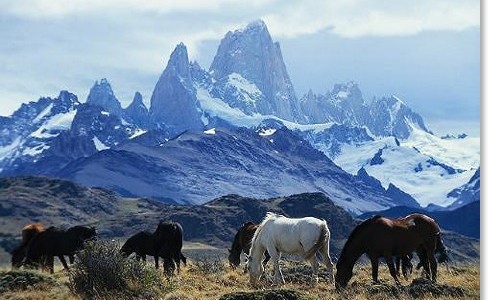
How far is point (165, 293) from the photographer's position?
19.5m

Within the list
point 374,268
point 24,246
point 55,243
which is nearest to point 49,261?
point 55,243

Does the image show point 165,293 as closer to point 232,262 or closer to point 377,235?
point 377,235

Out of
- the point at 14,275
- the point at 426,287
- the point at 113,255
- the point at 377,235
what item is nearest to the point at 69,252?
the point at 14,275

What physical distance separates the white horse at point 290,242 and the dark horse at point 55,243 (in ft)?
26.8

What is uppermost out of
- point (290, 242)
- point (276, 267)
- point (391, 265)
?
point (290, 242)

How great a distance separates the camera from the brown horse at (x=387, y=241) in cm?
2139

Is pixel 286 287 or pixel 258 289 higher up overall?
pixel 286 287

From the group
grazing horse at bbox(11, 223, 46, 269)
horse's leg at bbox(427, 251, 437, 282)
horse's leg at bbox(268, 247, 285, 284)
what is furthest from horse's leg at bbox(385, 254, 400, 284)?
grazing horse at bbox(11, 223, 46, 269)

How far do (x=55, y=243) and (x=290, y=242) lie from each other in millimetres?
10923

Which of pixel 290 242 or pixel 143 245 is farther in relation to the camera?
pixel 143 245

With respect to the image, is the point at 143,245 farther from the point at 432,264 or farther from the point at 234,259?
the point at 432,264

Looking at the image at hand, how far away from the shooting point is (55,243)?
94.3 feet

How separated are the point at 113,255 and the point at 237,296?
5.05 metres

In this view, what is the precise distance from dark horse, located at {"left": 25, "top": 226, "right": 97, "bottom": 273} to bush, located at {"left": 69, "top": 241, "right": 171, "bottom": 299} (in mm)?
8328
